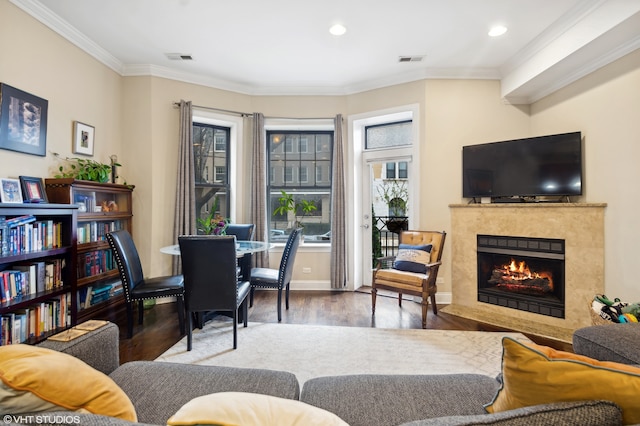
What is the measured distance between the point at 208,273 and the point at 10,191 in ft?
5.68

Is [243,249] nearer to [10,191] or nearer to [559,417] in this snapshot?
[10,191]

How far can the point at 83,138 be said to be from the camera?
11.1 feet

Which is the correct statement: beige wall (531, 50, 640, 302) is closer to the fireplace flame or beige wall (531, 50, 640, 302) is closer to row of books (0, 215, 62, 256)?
the fireplace flame

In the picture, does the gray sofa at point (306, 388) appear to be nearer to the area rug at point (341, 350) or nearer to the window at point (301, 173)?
the area rug at point (341, 350)

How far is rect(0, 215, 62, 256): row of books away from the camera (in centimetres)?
228

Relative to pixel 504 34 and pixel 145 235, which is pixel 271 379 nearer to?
pixel 145 235

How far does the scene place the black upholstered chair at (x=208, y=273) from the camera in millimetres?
2539

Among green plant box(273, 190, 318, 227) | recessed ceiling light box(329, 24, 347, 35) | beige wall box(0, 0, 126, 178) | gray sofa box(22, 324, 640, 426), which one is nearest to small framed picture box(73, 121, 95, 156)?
beige wall box(0, 0, 126, 178)

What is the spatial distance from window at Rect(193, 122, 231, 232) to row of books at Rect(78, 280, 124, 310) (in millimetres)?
1383

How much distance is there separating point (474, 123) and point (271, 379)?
3933 millimetres

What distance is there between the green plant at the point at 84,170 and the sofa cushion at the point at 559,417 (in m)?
3.85

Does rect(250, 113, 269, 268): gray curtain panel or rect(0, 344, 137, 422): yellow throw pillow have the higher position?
rect(250, 113, 269, 268): gray curtain panel

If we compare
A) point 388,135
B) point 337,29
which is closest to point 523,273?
point 388,135

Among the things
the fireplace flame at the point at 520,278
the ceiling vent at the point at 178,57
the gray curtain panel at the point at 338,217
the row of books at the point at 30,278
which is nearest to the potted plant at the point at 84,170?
the row of books at the point at 30,278
